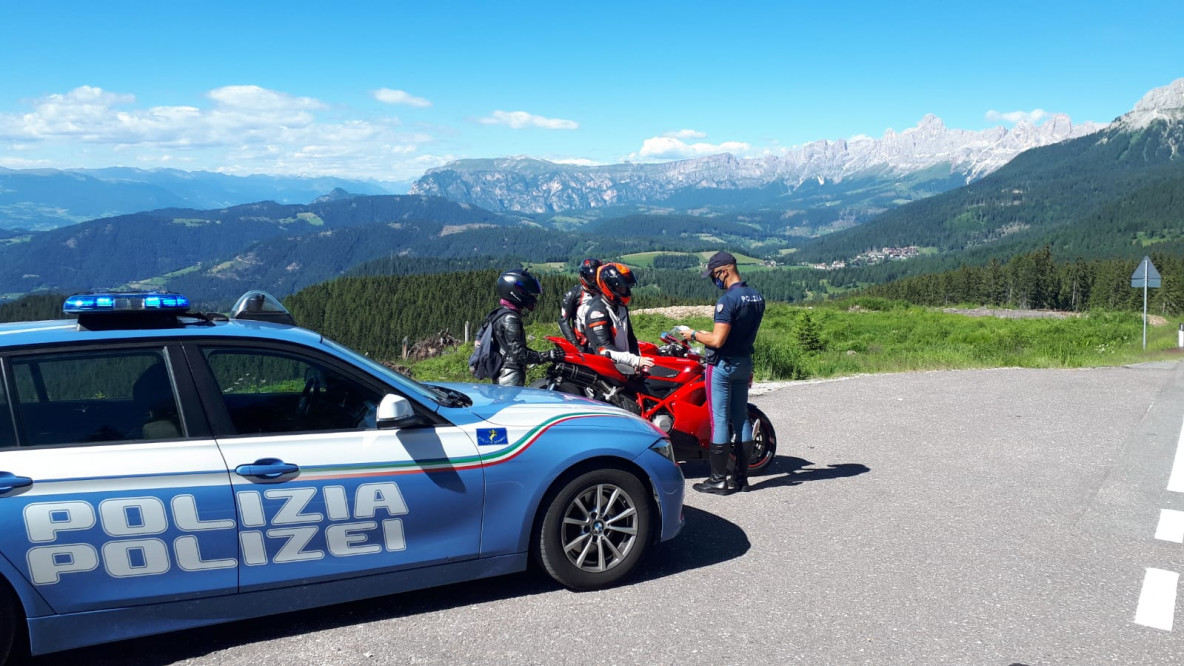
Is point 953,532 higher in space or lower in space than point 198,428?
lower

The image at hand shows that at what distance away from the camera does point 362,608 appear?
438 centimetres

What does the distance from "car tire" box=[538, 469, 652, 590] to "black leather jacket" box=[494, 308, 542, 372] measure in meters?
2.36

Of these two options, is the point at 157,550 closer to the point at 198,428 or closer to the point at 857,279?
the point at 198,428

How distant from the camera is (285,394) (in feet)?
14.5

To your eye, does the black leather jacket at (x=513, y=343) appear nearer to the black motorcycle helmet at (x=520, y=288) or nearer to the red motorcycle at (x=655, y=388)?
the black motorcycle helmet at (x=520, y=288)

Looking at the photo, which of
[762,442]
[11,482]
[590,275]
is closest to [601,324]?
[590,275]

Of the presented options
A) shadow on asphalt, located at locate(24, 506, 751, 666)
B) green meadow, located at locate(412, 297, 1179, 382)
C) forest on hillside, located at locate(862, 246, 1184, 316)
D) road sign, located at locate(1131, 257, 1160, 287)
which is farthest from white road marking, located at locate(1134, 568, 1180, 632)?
Answer: forest on hillside, located at locate(862, 246, 1184, 316)

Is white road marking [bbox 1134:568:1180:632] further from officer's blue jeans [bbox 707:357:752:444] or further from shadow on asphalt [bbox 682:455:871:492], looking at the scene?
officer's blue jeans [bbox 707:357:752:444]

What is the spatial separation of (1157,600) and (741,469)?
3.02m

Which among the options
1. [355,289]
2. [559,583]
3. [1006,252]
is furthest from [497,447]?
[1006,252]

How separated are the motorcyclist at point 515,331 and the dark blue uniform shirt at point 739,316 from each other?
1607mm

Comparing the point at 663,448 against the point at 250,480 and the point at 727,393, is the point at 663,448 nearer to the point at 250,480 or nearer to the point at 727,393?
the point at 727,393

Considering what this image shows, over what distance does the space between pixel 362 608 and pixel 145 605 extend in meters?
1.13

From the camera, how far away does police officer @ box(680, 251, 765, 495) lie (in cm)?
630
